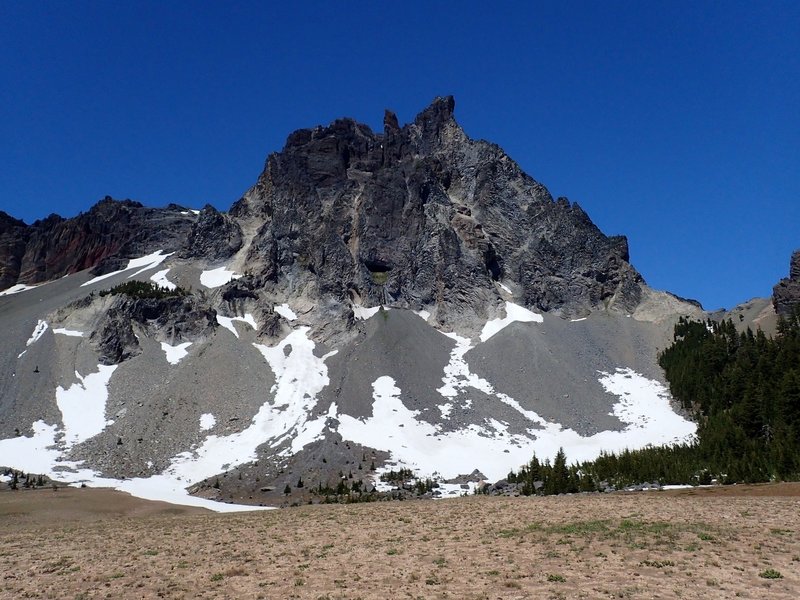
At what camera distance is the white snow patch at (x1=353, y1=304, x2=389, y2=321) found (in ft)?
398

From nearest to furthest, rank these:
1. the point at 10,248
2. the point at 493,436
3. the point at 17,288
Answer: the point at 493,436
the point at 17,288
the point at 10,248

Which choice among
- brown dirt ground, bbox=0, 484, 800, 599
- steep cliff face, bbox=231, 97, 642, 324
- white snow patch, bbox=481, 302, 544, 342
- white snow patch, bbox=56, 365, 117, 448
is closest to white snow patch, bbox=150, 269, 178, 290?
steep cliff face, bbox=231, 97, 642, 324

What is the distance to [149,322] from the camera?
10962 centimetres

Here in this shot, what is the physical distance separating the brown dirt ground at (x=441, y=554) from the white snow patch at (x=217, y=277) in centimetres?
9814

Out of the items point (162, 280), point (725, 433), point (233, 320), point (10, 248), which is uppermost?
point (10, 248)

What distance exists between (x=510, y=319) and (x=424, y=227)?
3347cm

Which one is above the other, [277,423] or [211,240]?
[211,240]

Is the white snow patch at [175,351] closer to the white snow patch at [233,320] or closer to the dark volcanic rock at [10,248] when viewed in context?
the white snow patch at [233,320]

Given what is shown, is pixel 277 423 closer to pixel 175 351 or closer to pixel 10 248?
pixel 175 351

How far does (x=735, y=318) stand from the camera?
115750 mm

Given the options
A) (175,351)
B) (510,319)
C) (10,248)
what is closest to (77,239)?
(10,248)

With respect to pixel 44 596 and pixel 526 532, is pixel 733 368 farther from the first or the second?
pixel 44 596

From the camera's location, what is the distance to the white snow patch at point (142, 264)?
142800 mm

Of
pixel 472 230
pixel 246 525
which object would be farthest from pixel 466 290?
pixel 246 525
